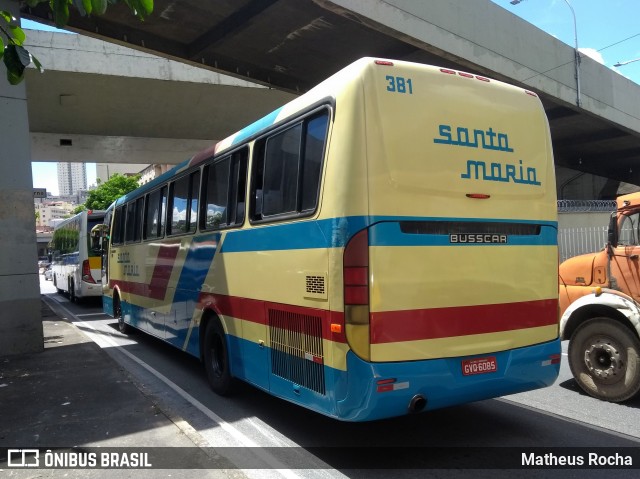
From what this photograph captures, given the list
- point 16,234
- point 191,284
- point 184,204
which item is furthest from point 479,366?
point 16,234

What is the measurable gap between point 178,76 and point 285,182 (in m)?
12.7

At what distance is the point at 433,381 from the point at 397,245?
1110mm

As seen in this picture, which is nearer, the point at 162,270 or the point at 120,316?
the point at 162,270

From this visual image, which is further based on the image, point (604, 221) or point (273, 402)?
point (604, 221)

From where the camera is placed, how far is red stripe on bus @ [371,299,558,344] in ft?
12.6

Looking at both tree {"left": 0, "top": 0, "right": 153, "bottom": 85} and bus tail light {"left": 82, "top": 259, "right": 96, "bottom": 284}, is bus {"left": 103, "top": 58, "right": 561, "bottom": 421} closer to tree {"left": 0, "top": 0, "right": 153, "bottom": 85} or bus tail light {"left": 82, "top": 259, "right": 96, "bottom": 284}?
tree {"left": 0, "top": 0, "right": 153, "bottom": 85}

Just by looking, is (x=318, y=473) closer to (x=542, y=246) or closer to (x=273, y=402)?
(x=273, y=402)

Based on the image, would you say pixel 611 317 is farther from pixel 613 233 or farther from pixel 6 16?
pixel 6 16

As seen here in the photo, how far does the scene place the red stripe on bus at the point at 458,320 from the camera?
3.84 m

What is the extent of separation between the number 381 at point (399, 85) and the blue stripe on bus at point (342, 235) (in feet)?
3.45

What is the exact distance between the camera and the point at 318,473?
4.14 meters

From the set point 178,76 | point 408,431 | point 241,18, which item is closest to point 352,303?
point 408,431

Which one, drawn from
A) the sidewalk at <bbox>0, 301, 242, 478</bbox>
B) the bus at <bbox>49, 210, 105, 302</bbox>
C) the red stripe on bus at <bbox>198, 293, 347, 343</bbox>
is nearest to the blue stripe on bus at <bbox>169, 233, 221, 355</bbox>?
the red stripe on bus at <bbox>198, 293, 347, 343</bbox>

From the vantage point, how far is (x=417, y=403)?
3.92m
